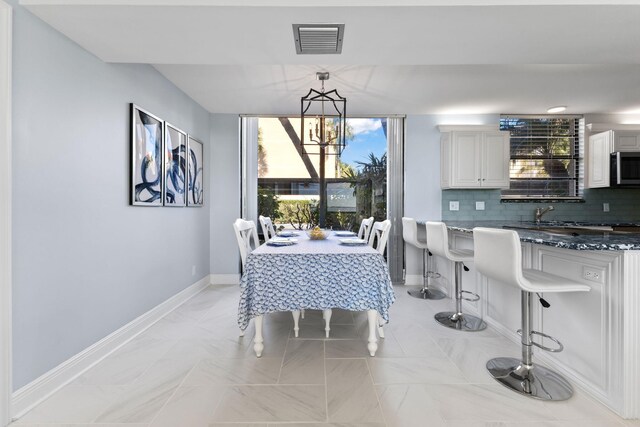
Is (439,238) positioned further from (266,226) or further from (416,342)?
(266,226)

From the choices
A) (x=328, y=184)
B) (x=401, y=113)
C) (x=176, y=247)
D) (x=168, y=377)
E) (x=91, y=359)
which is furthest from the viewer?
(x=328, y=184)

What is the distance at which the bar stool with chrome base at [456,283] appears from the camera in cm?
276

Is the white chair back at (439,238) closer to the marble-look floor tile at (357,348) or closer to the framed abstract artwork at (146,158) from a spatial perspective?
the marble-look floor tile at (357,348)

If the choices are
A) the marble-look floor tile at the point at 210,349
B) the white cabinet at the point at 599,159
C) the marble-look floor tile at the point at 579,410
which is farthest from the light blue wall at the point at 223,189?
the white cabinet at the point at 599,159

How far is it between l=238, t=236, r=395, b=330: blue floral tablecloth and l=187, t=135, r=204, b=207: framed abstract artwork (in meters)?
1.83

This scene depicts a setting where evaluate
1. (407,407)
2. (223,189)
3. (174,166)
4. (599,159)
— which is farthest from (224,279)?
(599,159)

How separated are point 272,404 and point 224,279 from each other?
2795 mm

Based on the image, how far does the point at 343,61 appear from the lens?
2.21 m

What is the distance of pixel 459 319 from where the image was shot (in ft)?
9.33

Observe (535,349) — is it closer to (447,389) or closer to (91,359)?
(447,389)

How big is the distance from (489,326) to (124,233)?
3.20 m

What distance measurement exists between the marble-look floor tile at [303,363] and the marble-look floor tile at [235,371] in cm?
6

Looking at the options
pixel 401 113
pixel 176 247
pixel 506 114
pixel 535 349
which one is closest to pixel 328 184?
pixel 401 113

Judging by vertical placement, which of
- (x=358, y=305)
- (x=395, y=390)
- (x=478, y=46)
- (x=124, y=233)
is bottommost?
(x=395, y=390)
